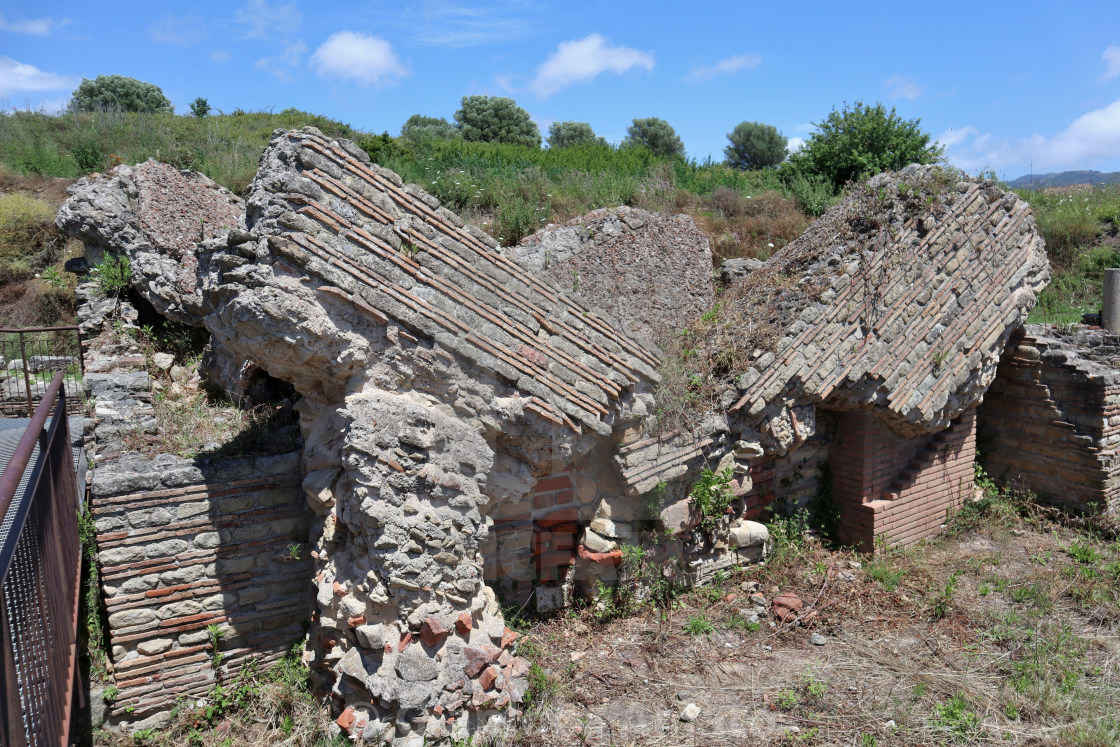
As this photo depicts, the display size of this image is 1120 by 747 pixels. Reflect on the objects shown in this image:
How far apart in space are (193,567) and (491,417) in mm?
2199

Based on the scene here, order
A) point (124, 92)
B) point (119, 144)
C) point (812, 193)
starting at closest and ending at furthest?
point (119, 144)
point (812, 193)
point (124, 92)

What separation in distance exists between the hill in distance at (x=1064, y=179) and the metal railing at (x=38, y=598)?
1877 cm

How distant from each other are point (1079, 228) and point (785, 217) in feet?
20.9

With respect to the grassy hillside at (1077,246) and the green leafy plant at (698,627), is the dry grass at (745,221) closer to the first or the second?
the grassy hillside at (1077,246)

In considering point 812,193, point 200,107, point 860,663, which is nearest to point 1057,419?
point 860,663

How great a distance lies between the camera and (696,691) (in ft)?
14.7

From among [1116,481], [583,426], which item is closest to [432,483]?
[583,426]

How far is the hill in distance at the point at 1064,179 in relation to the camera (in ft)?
57.6

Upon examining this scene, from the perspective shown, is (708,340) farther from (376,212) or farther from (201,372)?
(201,372)

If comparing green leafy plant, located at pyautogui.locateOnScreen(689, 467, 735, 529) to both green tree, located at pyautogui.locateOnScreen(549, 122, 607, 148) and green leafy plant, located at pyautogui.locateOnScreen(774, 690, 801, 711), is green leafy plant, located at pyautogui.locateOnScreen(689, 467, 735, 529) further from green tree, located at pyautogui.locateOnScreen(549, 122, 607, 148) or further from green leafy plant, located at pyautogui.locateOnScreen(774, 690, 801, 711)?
green tree, located at pyautogui.locateOnScreen(549, 122, 607, 148)

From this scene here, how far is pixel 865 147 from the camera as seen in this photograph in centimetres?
1494

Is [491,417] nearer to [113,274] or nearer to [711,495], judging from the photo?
[711,495]

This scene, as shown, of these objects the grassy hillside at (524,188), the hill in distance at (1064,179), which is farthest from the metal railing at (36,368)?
the hill in distance at (1064,179)

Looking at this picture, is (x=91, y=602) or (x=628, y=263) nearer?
(x=91, y=602)
